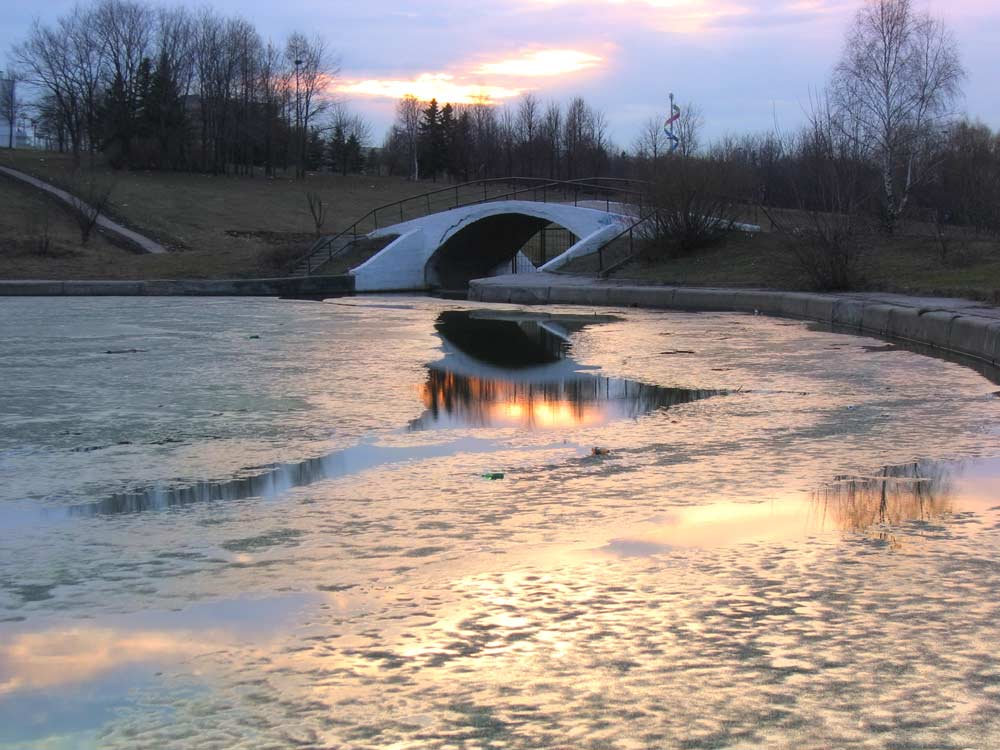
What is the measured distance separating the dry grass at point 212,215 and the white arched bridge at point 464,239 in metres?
2.61

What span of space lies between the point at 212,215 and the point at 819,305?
54.8 m

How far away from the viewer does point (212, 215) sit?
6925 cm

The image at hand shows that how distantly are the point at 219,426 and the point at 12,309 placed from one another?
1831cm

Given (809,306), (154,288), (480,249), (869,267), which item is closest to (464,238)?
(480,249)

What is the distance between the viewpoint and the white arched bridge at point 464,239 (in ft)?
130

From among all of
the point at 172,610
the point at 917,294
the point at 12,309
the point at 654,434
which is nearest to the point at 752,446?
the point at 654,434

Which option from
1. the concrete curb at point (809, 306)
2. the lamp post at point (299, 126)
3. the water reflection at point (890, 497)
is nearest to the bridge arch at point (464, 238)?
the concrete curb at point (809, 306)

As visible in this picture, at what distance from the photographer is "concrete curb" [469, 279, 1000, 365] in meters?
14.2

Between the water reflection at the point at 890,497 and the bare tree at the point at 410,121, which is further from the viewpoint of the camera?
the bare tree at the point at 410,121

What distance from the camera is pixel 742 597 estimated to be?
4418 mm

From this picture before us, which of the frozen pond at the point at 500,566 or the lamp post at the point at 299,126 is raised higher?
the lamp post at the point at 299,126

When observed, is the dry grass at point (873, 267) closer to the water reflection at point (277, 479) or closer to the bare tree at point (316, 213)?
the water reflection at point (277, 479)

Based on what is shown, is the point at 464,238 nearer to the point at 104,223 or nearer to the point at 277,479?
the point at 104,223

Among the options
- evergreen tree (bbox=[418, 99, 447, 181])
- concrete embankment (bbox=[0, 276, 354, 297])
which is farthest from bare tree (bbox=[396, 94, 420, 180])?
concrete embankment (bbox=[0, 276, 354, 297])
